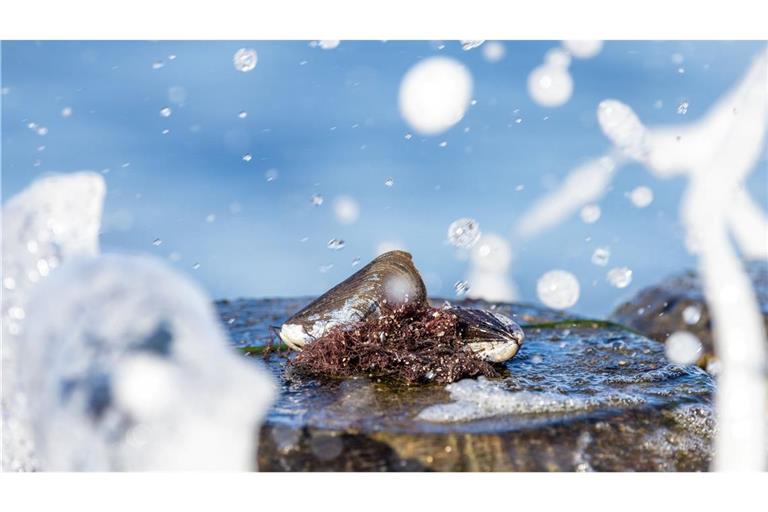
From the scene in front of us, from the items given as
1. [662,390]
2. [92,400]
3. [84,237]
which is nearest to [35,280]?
[84,237]

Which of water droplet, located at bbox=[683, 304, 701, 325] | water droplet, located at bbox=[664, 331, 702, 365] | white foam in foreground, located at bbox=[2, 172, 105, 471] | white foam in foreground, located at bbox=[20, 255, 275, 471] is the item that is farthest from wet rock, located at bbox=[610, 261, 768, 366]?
white foam in foreground, located at bbox=[2, 172, 105, 471]

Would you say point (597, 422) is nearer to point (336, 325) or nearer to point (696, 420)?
point (696, 420)

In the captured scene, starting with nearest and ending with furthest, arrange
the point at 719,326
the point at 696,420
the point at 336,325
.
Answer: the point at 696,420 < the point at 336,325 < the point at 719,326

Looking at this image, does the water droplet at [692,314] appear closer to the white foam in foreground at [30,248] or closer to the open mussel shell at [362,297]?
the open mussel shell at [362,297]

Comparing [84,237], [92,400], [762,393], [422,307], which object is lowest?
[762,393]

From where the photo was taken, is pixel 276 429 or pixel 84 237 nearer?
pixel 276 429

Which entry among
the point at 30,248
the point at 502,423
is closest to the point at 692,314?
the point at 502,423

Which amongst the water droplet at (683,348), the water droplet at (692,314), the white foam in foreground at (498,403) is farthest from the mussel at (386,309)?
the water droplet at (692,314)

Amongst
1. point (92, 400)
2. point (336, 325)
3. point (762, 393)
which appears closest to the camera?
point (92, 400)
